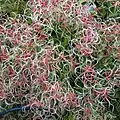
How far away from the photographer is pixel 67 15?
1.78 meters

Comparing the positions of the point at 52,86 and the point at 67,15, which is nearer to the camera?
the point at 52,86

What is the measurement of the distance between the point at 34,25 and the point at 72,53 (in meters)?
0.21

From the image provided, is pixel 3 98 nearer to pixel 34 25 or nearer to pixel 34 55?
pixel 34 55

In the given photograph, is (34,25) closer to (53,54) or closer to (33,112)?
(53,54)

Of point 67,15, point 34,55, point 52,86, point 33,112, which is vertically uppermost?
point 67,15

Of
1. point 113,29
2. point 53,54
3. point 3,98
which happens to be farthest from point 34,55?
point 113,29

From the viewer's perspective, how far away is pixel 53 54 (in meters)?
1.71

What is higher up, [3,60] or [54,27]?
[54,27]

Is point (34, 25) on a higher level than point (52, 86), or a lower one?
higher

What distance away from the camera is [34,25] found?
178cm

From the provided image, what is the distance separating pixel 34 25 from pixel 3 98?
33 centimetres

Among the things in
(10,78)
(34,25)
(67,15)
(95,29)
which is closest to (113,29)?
(95,29)

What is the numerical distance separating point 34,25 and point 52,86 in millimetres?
288

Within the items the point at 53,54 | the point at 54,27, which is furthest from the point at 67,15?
the point at 53,54
